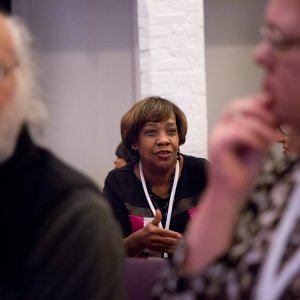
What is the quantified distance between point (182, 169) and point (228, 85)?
244 centimetres

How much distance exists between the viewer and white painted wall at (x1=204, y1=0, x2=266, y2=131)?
194 inches

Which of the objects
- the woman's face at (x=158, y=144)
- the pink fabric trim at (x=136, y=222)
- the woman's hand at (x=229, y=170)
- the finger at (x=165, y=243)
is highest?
the woman's hand at (x=229, y=170)

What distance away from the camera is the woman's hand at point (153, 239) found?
234 centimetres

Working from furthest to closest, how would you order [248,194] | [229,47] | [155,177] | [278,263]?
[229,47], [155,177], [248,194], [278,263]

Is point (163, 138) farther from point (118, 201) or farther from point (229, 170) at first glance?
point (229, 170)

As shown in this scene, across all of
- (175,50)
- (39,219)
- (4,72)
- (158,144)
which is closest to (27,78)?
(4,72)

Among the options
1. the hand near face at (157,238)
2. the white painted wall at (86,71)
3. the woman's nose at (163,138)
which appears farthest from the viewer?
the white painted wall at (86,71)

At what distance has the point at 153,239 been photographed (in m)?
2.34

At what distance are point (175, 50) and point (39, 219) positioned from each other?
2775 mm

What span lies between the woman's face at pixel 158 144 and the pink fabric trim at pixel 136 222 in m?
0.25

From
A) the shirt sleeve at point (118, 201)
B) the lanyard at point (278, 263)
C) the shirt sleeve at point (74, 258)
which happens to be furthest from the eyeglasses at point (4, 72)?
the shirt sleeve at point (118, 201)

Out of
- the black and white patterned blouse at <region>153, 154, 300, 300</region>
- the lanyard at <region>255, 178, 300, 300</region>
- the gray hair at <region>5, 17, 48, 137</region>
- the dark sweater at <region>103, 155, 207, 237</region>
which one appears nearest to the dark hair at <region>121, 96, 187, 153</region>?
the dark sweater at <region>103, 155, 207, 237</region>

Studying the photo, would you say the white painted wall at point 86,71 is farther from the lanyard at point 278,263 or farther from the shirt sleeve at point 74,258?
the lanyard at point 278,263

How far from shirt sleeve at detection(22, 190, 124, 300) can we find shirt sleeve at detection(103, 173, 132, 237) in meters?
1.34
